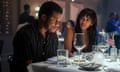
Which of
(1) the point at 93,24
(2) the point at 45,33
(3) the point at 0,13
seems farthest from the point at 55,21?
(3) the point at 0,13

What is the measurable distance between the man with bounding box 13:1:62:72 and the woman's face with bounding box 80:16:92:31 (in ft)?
1.93

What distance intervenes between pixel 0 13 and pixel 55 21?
5.88m

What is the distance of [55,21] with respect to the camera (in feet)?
8.58

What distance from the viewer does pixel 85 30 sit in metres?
3.31

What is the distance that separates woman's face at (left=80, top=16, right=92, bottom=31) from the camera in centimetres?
320

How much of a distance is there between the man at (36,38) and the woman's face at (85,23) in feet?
1.93

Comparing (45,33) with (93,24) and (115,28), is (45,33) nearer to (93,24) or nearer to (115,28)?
(93,24)

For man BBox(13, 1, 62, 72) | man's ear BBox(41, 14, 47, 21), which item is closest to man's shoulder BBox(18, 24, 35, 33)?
man BBox(13, 1, 62, 72)

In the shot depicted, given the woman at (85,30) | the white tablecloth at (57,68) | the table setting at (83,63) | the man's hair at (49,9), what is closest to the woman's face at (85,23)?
the woman at (85,30)

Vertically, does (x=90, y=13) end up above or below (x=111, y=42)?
above

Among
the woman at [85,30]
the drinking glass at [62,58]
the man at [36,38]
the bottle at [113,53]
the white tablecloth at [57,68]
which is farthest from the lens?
the woman at [85,30]

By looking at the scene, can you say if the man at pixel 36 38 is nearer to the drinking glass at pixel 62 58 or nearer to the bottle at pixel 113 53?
the drinking glass at pixel 62 58

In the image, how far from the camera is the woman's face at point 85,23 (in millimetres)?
3201

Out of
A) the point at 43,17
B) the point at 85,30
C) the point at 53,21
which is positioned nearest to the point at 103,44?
the point at 53,21
